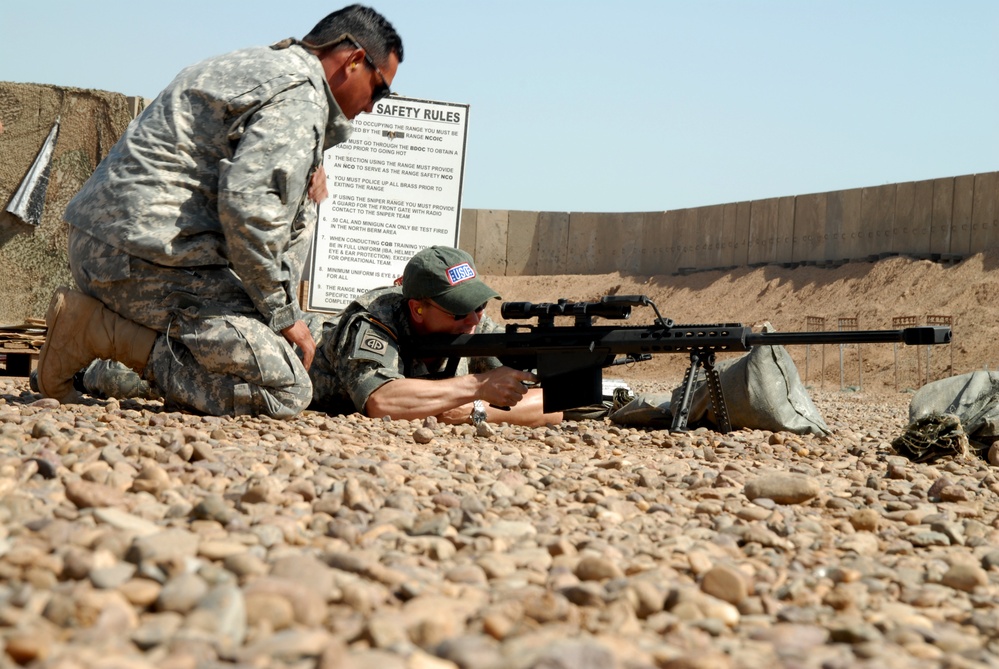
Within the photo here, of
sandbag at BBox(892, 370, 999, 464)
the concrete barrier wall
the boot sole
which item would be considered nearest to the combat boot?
the boot sole

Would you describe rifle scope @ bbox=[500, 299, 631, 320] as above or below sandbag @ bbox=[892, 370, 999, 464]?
above

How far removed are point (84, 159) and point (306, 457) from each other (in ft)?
19.1

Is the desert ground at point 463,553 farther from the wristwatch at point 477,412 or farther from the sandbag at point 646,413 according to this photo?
the sandbag at point 646,413

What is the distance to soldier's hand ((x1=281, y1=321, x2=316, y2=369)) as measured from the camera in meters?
4.14

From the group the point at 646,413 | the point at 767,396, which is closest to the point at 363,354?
the point at 646,413

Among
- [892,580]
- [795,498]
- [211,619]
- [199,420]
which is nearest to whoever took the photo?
[211,619]

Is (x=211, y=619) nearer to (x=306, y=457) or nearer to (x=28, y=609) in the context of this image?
(x=28, y=609)

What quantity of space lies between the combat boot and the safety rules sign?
3.74m

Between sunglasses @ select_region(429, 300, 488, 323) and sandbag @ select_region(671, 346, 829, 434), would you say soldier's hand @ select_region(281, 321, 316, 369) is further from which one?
sandbag @ select_region(671, 346, 829, 434)

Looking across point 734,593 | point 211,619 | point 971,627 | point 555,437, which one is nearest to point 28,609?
point 211,619

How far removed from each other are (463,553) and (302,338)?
2.38 m

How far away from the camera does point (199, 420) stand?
3.92 m

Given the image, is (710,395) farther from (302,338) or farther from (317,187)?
(317,187)

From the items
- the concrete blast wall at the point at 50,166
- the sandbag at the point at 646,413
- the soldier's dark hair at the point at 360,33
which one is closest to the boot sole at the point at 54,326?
the soldier's dark hair at the point at 360,33
